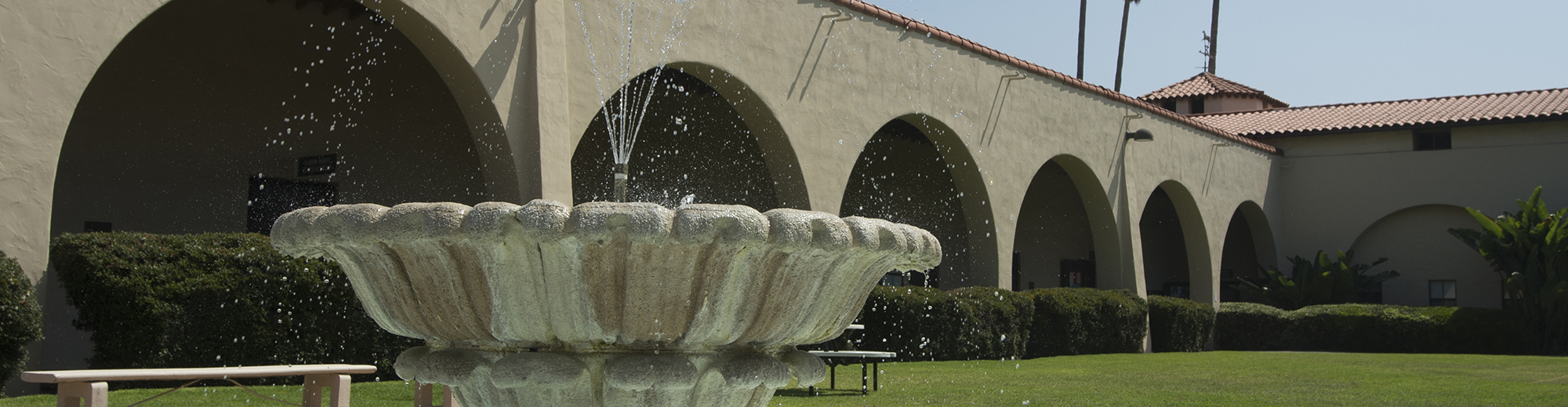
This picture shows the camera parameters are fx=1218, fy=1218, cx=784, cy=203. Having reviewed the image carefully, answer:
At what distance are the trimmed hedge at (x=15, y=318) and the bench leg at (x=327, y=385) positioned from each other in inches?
70.8

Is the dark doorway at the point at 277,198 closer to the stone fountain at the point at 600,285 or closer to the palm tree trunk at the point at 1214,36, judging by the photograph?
the stone fountain at the point at 600,285

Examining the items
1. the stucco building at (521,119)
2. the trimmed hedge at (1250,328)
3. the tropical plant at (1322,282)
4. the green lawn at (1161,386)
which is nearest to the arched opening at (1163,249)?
the tropical plant at (1322,282)

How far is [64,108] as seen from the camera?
7.72 m

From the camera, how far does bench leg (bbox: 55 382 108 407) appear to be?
553 centimetres

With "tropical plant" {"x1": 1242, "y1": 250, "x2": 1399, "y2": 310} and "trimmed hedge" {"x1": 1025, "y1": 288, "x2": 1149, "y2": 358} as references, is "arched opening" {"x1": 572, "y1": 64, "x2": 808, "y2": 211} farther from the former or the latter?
"tropical plant" {"x1": 1242, "y1": 250, "x2": 1399, "y2": 310}

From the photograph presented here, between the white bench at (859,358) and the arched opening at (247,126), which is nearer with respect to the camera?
the white bench at (859,358)

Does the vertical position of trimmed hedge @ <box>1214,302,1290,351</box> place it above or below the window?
below

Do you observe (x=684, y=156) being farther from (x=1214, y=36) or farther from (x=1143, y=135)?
(x=1214, y=36)

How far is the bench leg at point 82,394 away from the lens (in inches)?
218

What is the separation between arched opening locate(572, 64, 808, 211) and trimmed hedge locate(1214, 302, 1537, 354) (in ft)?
34.3

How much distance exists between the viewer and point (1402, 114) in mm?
25516

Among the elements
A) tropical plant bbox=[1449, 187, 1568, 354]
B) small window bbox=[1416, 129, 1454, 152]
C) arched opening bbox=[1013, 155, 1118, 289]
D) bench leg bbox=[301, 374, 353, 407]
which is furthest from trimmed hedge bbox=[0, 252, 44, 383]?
small window bbox=[1416, 129, 1454, 152]

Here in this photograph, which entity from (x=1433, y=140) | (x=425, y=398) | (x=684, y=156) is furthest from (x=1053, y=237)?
(x=425, y=398)

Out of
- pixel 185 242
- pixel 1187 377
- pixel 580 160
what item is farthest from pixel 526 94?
pixel 1187 377
